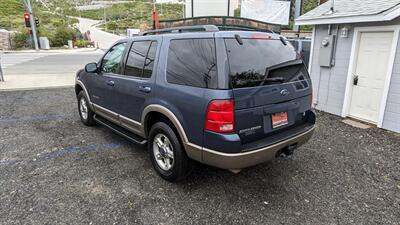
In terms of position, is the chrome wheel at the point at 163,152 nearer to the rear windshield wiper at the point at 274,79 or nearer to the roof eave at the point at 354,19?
the rear windshield wiper at the point at 274,79

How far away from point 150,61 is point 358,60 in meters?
5.03

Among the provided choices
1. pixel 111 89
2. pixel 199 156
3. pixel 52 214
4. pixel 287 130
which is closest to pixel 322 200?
pixel 287 130

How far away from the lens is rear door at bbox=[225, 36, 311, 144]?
8.79 feet

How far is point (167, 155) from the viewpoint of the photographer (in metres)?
3.35

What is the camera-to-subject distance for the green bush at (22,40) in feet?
115

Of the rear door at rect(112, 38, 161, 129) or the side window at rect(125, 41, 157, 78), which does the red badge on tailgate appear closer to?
the rear door at rect(112, 38, 161, 129)

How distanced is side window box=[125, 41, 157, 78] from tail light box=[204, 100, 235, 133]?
3.98 feet

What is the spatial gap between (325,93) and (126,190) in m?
5.86

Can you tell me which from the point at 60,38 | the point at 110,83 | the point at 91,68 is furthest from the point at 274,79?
the point at 60,38

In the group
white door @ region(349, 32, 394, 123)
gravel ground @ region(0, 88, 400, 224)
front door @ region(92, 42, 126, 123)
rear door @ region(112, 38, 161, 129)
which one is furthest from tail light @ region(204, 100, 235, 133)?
white door @ region(349, 32, 394, 123)

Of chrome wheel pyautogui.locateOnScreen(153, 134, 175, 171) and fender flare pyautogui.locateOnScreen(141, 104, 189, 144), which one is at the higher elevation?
fender flare pyautogui.locateOnScreen(141, 104, 189, 144)

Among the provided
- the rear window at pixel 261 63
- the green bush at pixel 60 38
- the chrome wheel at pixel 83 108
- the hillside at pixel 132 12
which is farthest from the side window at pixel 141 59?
the hillside at pixel 132 12

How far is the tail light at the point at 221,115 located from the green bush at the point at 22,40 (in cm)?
4041

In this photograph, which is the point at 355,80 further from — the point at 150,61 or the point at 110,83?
the point at 110,83
